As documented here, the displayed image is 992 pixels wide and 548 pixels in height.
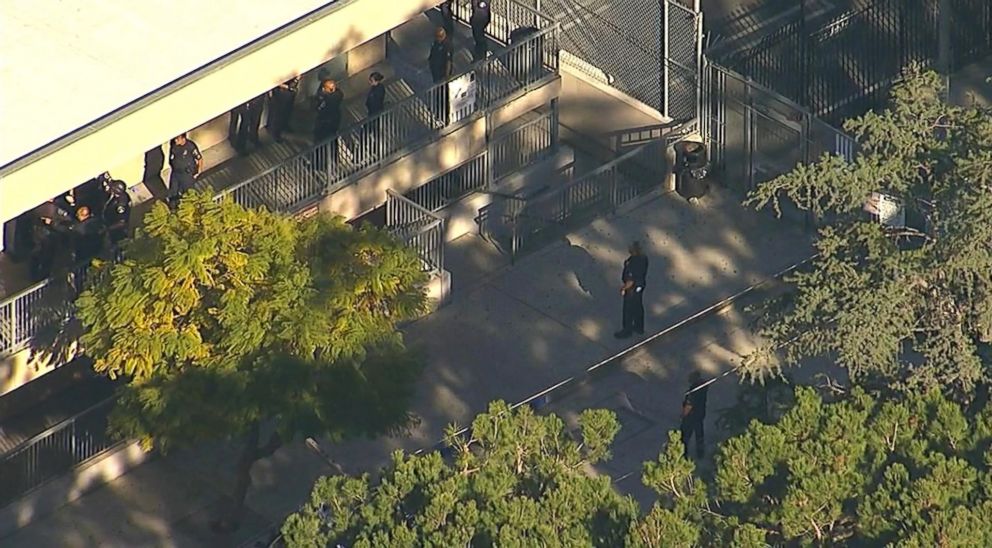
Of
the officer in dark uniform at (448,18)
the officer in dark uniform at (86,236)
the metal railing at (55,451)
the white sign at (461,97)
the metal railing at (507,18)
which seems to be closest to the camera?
the metal railing at (55,451)

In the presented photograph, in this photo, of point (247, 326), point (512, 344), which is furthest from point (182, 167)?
point (512, 344)

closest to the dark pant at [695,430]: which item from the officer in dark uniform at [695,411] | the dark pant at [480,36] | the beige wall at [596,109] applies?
the officer in dark uniform at [695,411]

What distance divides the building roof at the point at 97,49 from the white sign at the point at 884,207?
9.77 metres

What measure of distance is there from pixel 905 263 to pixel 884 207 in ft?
6.24

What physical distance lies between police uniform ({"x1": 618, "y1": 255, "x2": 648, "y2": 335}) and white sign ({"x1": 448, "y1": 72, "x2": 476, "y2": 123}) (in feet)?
10.9

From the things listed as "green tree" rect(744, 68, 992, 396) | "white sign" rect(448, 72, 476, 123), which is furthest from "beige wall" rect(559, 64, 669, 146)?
"green tree" rect(744, 68, 992, 396)

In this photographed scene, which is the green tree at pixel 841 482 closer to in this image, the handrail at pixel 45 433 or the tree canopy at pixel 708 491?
the tree canopy at pixel 708 491

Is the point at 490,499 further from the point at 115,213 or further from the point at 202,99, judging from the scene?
the point at 115,213

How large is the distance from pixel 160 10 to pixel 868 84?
1173 centimetres

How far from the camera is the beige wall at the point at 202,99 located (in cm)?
4431

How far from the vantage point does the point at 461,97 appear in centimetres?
5062

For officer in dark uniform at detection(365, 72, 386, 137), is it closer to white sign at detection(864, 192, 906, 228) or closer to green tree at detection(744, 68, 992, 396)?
white sign at detection(864, 192, 906, 228)

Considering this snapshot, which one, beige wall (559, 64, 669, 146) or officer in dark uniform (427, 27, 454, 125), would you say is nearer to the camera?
officer in dark uniform (427, 27, 454, 125)

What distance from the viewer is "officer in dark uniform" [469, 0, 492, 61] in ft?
169
